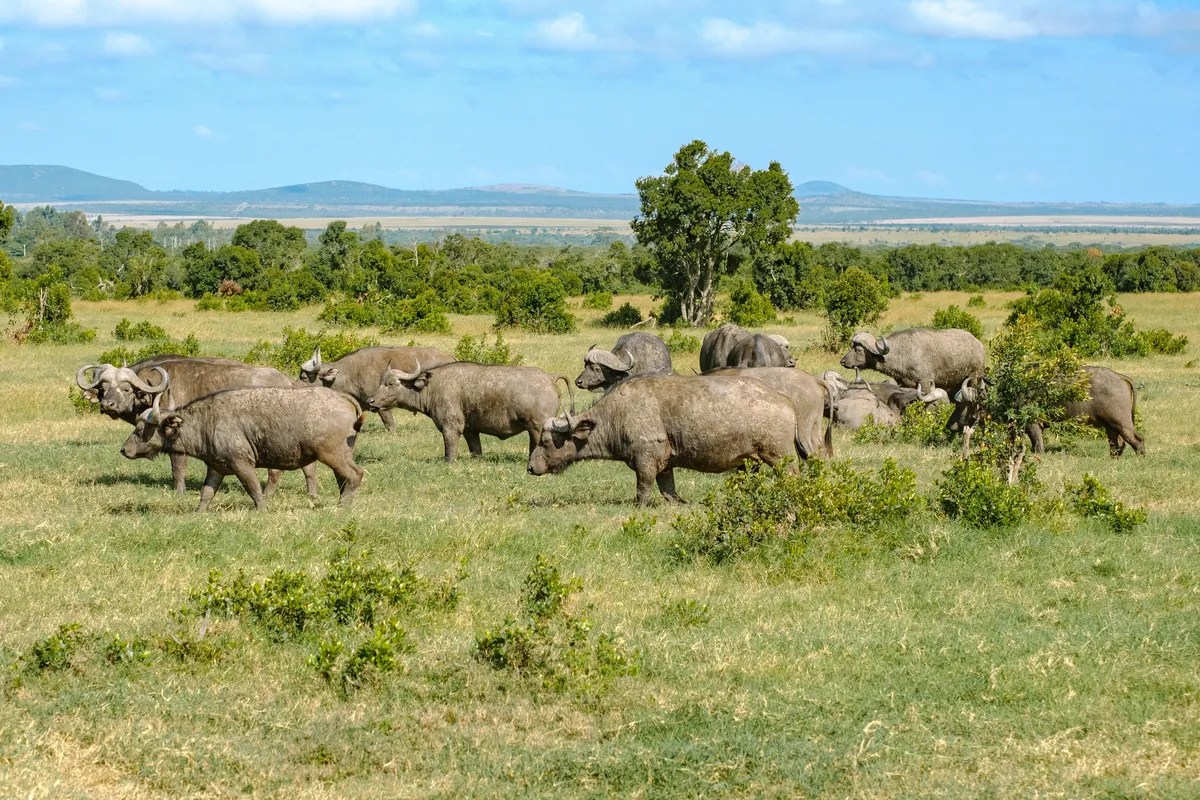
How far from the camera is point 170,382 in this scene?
14320mm

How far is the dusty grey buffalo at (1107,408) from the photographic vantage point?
14992 mm

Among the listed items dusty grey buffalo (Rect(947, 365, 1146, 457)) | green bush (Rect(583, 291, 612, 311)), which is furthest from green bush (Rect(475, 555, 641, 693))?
green bush (Rect(583, 291, 612, 311))

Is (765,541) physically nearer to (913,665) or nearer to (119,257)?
(913,665)

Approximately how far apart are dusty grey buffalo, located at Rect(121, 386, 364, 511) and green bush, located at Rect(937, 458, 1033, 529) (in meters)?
5.40

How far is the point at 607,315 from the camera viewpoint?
126 ft

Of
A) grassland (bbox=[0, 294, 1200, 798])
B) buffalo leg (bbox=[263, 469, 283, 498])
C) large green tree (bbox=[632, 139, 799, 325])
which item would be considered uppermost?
large green tree (bbox=[632, 139, 799, 325])

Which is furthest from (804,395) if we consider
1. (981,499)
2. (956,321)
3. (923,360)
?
(956,321)

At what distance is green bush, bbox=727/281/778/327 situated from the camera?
35.2 m

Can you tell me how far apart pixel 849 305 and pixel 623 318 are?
1075 centimetres

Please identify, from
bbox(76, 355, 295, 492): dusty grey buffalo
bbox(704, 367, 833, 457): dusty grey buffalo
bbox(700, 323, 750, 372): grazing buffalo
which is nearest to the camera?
bbox(76, 355, 295, 492): dusty grey buffalo

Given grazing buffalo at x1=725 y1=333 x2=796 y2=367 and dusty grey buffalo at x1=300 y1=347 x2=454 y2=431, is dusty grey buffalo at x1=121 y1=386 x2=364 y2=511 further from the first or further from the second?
grazing buffalo at x1=725 y1=333 x2=796 y2=367

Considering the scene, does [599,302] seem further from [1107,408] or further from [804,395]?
[804,395]

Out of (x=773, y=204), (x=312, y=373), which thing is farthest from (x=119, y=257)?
(x=312, y=373)

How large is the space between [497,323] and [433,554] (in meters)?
24.0
